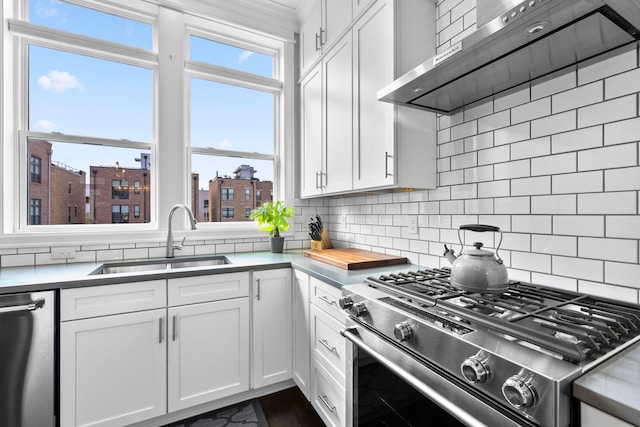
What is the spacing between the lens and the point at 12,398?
1.43 metres

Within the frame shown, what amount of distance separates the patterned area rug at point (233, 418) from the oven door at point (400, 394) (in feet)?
2.70

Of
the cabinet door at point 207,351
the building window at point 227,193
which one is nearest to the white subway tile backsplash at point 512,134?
the cabinet door at point 207,351

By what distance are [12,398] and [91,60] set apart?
2.19 meters

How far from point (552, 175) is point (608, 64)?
1.34 feet

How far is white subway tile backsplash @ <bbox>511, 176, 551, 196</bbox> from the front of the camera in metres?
1.25

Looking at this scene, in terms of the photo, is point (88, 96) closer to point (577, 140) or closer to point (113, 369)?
point (113, 369)

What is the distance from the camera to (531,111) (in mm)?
1302

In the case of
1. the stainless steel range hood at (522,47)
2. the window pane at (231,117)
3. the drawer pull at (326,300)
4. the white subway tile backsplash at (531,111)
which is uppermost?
the window pane at (231,117)

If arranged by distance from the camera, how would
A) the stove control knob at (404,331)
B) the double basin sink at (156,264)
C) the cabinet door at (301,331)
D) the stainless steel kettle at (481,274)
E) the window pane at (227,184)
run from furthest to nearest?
the window pane at (227,184) → the double basin sink at (156,264) → the cabinet door at (301,331) → the stainless steel kettle at (481,274) → the stove control knob at (404,331)

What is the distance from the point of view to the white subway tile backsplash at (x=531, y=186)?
1254 millimetres

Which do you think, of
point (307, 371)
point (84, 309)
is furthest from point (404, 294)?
point (84, 309)

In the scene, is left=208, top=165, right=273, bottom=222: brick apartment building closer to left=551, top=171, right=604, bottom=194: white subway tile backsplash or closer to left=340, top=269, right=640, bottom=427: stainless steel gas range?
left=340, top=269, right=640, bottom=427: stainless steel gas range

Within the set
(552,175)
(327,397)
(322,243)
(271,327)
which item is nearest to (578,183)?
(552,175)

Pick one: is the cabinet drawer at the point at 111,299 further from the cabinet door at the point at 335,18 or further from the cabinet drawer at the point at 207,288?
the cabinet door at the point at 335,18
